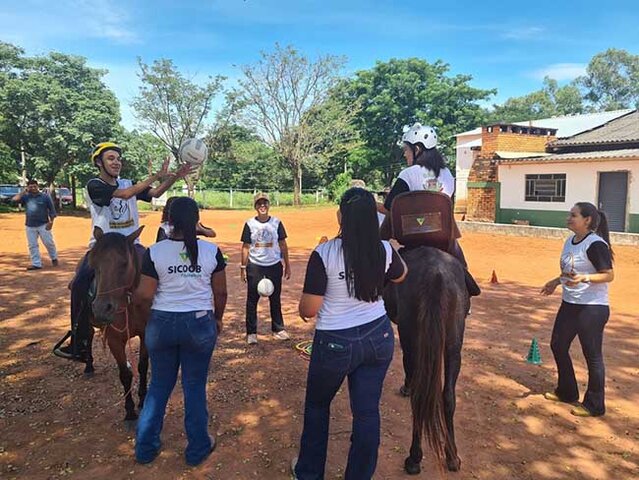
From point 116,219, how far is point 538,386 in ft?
15.5

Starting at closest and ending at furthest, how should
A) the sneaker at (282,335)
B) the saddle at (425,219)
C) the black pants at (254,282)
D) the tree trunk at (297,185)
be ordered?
the saddle at (425,219), the black pants at (254,282), the sneaker at (282,335), the tree trunk at (297,185)

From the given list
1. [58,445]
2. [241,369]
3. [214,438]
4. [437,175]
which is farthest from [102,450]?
[437,175]

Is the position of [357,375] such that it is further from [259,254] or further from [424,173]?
[259,254]

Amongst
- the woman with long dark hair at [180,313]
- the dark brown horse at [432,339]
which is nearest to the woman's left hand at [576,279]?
the dark brown horse at [432,339]

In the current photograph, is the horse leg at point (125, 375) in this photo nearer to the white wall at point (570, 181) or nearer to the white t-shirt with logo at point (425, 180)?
the white t-shirt with logo at point (425, 180)

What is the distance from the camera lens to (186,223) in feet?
11.2

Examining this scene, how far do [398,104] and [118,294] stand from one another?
43216 millimetres

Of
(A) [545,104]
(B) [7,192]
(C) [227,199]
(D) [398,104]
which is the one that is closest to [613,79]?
(A) [545,104]

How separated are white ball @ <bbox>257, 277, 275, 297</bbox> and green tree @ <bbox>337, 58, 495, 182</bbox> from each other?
38265 mm

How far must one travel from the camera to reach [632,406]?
4.76 metres

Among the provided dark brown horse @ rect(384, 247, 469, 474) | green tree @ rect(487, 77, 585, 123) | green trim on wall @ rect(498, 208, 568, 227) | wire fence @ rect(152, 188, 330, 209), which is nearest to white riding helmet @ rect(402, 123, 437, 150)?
dark brown horse @ rect(384, 247, 469, 474)

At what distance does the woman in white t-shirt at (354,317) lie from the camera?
289cm

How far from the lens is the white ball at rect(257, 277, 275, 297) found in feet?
20.6

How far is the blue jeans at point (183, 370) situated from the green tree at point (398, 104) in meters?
41.1
